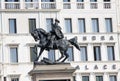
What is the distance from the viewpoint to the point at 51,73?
146 ft

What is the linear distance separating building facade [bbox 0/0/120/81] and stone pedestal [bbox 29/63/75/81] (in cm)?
2542

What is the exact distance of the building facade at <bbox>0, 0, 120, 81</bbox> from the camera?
70812 millimetres

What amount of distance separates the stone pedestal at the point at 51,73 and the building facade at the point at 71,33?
25.4 meters

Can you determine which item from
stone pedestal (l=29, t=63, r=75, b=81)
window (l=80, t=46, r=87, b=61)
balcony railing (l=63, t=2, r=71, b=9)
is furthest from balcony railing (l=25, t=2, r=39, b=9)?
stone pedestal (l=29, t=63, r=75, b=81)

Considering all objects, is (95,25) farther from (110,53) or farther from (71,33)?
(110,53)

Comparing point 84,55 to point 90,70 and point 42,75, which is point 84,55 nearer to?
point 90,70

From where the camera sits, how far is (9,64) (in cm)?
7062

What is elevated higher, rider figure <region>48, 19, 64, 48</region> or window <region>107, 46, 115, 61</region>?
rider figure <region>48, 19, 64, 48</region>

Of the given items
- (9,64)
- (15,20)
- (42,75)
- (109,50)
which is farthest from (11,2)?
(42,75)

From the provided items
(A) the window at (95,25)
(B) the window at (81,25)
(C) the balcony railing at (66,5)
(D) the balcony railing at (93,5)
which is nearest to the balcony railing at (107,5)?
(D) the balcony railing at (93,5)

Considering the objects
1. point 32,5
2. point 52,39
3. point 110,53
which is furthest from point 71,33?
point 52,39

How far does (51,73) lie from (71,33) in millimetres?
27853

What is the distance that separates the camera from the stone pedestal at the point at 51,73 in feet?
146

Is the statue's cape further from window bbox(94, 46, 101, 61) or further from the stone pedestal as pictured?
window bbox(94, 46, 101, 61)
